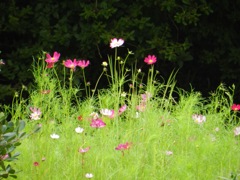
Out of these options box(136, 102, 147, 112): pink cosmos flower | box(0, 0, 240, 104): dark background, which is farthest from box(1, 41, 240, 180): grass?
box(0, 0, 240, 104): dark background

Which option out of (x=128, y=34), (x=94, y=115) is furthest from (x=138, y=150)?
(x=128, y=34)

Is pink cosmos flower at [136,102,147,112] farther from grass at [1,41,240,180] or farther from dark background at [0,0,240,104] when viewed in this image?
dark background at [0,0,240,104]

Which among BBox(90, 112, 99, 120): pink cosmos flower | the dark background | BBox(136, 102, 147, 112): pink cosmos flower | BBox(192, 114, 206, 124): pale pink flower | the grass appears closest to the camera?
the grass

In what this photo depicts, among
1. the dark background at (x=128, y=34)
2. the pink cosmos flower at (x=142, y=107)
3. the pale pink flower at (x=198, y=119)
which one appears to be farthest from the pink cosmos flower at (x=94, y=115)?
the dark background at (x=128, y=34)

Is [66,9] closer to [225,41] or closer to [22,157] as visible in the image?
[225,41]

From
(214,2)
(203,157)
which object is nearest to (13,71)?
(214,2)

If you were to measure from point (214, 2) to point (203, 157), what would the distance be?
7.85ft

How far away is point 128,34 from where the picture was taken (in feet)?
15.6

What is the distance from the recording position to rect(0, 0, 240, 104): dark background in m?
4.82

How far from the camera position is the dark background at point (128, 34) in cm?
482

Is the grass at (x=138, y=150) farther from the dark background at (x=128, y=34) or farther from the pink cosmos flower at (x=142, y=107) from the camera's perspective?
the dark background at (x=128, y=34)

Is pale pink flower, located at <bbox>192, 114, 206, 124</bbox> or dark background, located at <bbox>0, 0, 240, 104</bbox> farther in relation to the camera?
dark background, located at <bbox>0, 0, 240, 104</bbox>

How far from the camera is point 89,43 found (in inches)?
192

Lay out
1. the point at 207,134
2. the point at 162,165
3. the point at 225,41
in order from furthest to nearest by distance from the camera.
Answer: the point at 225,41
the point at 207,134
the point at 162,165
